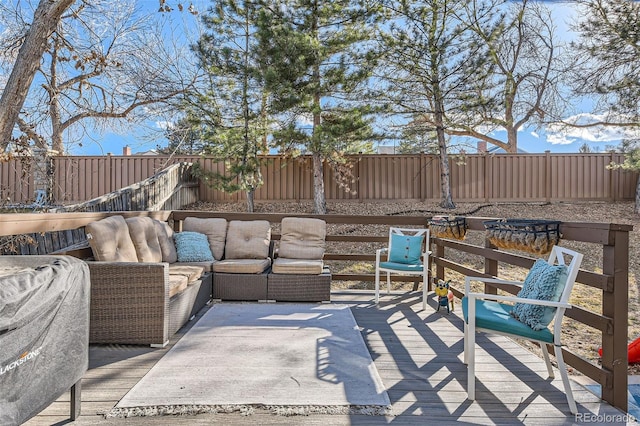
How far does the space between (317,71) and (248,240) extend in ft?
16.7

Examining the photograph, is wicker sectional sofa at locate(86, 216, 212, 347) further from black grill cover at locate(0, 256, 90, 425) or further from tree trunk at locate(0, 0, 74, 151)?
tree trunk at locate(0, 0, 74, 151)

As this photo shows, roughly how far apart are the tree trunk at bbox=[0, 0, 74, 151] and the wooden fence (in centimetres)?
589

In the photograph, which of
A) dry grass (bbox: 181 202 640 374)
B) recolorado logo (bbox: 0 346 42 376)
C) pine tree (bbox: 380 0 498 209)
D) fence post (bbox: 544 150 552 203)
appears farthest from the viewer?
fence post (bbox: 544 150 552 203)

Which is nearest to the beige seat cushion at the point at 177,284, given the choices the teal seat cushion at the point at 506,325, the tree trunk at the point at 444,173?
the teal seat cushion at the point at 506,325

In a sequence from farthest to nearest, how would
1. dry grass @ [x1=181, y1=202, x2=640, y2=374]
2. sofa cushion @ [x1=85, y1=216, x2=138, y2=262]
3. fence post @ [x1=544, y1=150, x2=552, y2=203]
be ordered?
fence post @ [x1=544, y1=150, x2=552, y2=203] → dry grass @ [x1=181, y1=202, x2=640, y2=374] → sofa cushion @ [x1=85, y1=216, x2=138, y2=262]

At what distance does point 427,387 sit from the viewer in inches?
92.9

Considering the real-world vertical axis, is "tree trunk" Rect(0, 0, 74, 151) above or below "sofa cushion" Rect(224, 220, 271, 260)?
above

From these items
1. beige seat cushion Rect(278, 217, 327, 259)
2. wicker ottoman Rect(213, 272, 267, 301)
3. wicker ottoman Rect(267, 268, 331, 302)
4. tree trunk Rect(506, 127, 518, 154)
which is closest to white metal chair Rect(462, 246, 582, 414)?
wicker ottoman Rect(267, 268, 331, 302)

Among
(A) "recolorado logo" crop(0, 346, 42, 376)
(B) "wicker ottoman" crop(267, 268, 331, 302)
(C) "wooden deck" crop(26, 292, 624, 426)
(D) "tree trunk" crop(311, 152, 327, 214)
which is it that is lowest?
(C) "wooden deck" crop(26, 292, 624, 426)

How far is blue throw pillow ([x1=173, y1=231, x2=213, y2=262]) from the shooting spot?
4.46 meters

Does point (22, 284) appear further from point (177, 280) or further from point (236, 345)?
point (177, 280)

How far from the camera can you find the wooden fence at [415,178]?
10.0 metres

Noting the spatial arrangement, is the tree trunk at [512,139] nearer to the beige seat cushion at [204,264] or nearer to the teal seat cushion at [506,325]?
the beige seat cushion at [204,264]

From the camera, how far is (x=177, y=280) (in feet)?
11.2
